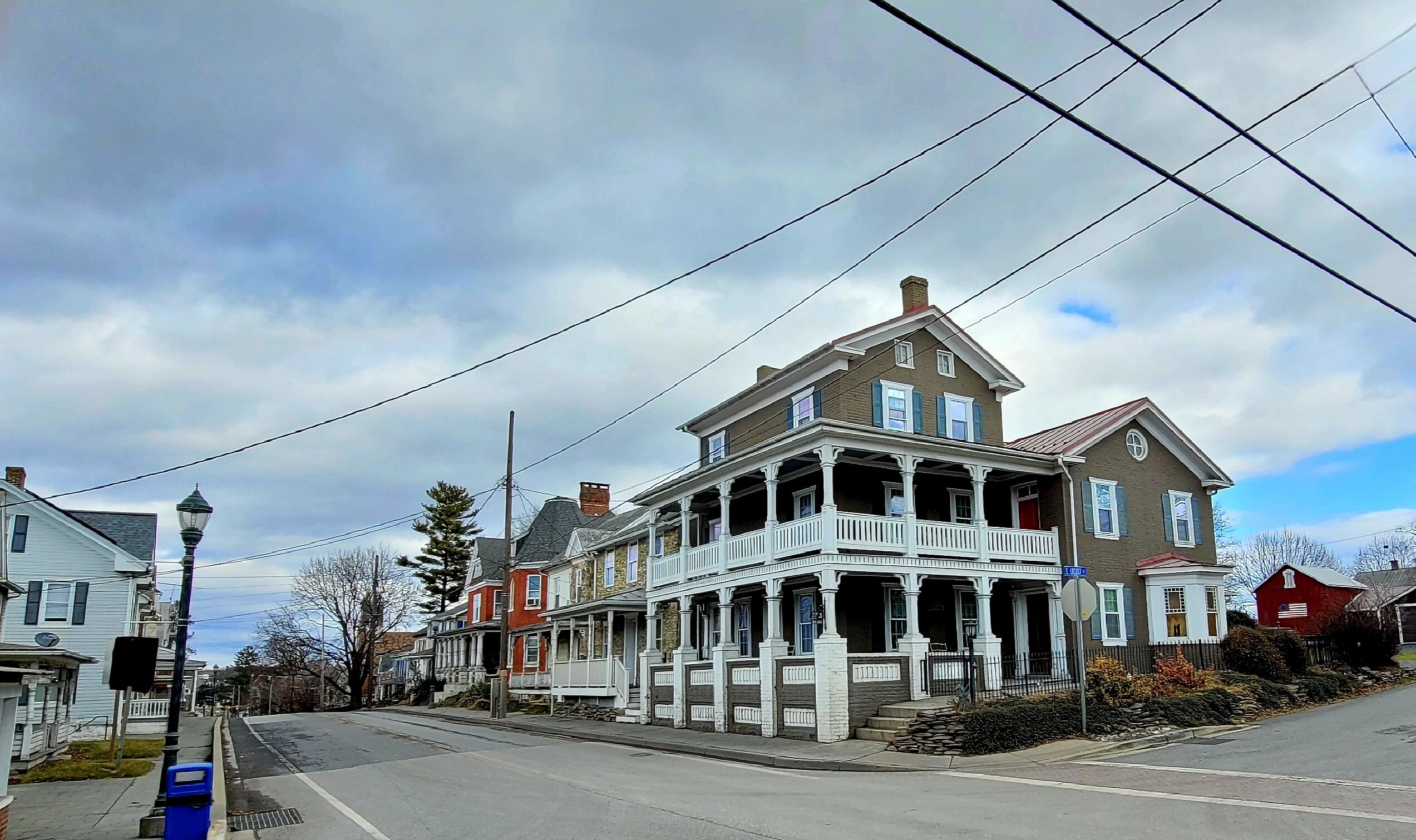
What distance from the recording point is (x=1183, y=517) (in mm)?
31344

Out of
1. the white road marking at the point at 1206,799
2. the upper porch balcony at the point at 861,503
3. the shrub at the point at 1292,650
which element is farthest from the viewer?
the shrub at the point at 1292,650

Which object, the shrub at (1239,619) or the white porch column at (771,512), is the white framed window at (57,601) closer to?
the white porch column at (771,512)

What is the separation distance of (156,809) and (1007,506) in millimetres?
23404

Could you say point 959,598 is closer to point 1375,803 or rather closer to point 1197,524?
point 1197,524

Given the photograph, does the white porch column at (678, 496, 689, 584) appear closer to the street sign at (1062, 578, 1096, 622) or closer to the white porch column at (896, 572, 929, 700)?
the white porch column at (896, 572, 929, 700)

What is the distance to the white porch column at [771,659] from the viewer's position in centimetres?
2381

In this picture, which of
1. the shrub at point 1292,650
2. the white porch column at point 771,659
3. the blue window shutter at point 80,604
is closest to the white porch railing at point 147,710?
the blue window shutter at point 80,604

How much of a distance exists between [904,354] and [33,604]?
33697 mm

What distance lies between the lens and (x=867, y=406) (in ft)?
90.1

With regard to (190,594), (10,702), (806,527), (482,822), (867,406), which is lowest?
(482,822)

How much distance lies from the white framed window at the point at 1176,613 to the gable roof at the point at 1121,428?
188 inches

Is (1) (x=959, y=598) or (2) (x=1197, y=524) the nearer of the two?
(1) (x=959, y=598)

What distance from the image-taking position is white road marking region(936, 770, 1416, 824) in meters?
11.1

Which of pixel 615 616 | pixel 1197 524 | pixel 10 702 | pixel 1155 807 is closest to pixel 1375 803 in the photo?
pixel 1155 807
